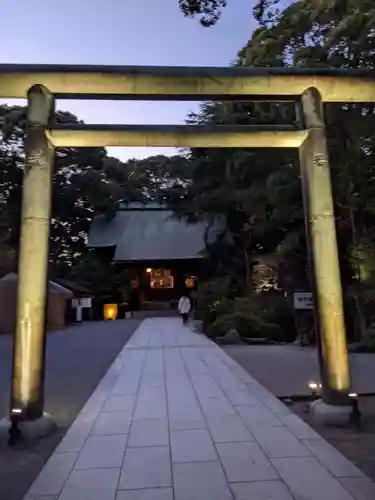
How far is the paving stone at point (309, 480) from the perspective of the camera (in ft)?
9.82

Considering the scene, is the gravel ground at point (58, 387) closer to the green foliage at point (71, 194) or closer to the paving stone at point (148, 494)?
the paving stone at point (148, 494)

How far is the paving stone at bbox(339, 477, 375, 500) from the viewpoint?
2.96 metres

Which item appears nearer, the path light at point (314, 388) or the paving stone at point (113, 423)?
the paving stone at point (113, 423)

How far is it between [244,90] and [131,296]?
82.0ft

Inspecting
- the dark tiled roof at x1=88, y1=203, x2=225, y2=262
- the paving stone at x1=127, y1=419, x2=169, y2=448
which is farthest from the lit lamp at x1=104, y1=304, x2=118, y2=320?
the paving stone at x1=127, y1=419, x2=169, y2=448

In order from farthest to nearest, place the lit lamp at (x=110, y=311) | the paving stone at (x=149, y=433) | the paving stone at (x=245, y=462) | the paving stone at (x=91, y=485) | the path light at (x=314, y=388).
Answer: the lit lamp at (x=110, y=311) → the path light at (x=314, y=388) → the paving stone at (x=149, y=433) → the paving stone at (x=245, y=462) → the paving stone at (x=91, y=485)

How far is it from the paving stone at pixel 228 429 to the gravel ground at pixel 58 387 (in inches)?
59.5

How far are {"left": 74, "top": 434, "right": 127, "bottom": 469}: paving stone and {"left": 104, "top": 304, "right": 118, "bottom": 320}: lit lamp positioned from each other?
78.4 feet

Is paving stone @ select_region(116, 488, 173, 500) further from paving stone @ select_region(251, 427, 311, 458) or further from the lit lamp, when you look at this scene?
the lit lamp

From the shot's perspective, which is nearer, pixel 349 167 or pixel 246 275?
pixel 349 167

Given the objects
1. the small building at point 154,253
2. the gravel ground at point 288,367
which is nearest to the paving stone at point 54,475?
the gravel ground at point 288,367

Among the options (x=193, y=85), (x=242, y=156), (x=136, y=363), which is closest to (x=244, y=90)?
(x=193, y=85)

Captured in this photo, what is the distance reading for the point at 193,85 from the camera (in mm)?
5109

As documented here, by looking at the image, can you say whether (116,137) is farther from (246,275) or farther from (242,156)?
(246,275)
